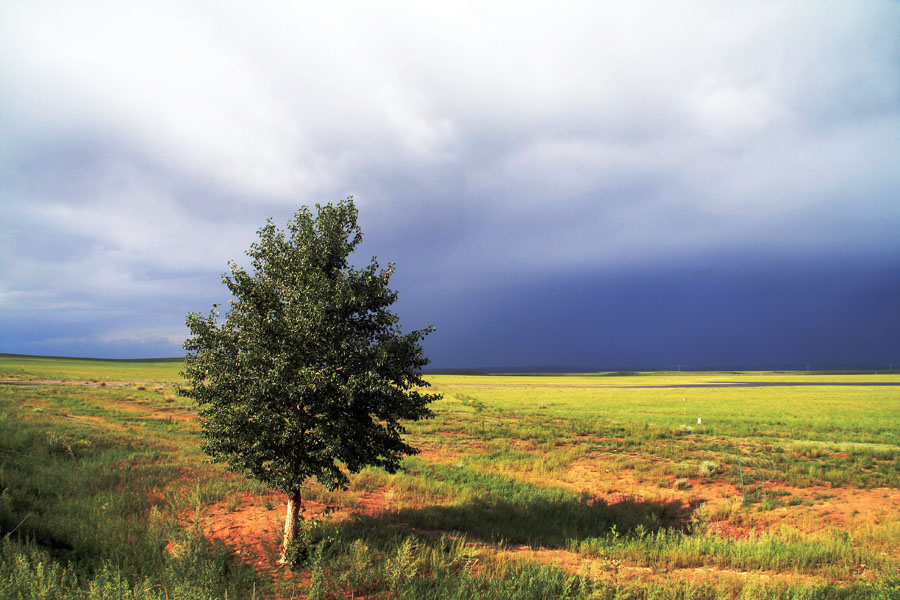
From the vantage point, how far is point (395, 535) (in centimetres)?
1237

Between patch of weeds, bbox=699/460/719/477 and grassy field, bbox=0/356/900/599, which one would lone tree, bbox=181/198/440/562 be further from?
patch of weeds, bbox=699/460/719/477

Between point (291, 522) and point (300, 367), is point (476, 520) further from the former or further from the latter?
point (300, 367)

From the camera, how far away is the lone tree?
10.3 metres

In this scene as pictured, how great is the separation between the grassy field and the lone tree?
2.10m

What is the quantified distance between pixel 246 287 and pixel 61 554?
24.8 ft

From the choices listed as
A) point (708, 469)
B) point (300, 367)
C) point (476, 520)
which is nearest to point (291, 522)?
point (300, 367)

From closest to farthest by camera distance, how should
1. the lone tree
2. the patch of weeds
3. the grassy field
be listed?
the grassy field, the lone tree, the patch of weeds

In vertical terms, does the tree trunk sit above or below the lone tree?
below

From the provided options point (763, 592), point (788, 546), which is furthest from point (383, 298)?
point (788, 546)

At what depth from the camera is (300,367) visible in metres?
10.7

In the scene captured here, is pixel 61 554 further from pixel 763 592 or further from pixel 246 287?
pixel 763 592

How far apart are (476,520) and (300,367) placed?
8678mm

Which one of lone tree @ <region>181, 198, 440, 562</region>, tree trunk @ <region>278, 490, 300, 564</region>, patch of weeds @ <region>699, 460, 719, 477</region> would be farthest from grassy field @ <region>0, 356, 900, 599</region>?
lone tree @ <region>181, 198, 440, 562</region>

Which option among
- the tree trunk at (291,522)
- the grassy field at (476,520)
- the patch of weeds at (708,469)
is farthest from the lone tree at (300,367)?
the patch of weeds at (708,469)
